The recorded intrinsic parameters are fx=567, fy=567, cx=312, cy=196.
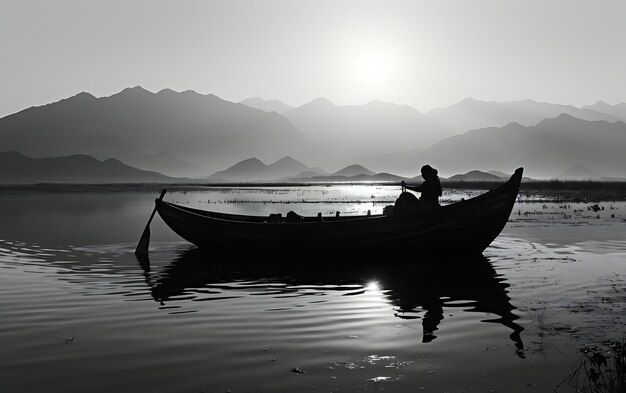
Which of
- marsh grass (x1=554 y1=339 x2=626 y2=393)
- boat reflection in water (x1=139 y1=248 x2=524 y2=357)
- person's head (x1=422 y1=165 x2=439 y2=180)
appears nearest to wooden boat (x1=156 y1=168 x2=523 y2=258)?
boat reflection in water (x1=139 y1=248 x2=524 y2=357)

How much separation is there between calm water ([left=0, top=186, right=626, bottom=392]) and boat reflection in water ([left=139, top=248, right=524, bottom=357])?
6 centimetres

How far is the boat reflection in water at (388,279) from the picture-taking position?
12977 millimetres

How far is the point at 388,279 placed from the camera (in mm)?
17125

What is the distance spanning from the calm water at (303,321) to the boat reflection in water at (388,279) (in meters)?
0.06

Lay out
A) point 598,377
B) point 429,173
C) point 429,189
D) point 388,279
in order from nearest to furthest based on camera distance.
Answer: point 598,377, point 388,279, point 429,173, point 429,189

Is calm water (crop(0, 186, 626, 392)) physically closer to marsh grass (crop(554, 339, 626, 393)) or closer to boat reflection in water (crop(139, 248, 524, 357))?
boat reflection in water (crop(139, 248, 524, 357))

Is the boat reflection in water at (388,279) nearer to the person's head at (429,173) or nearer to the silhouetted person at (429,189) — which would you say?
the silhouetted person at (429,189)

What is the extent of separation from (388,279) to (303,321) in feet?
19.2

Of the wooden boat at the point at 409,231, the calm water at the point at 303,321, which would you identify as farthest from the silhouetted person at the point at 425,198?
the calm water at the point at 303,321

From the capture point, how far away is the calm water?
8422 millimetres

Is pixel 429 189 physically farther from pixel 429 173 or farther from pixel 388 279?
pixel 388 279

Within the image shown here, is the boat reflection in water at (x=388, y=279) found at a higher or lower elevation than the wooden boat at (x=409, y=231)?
lower

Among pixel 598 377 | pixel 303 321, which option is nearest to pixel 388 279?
pixel 303 321

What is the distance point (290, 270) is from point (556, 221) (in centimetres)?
2419
